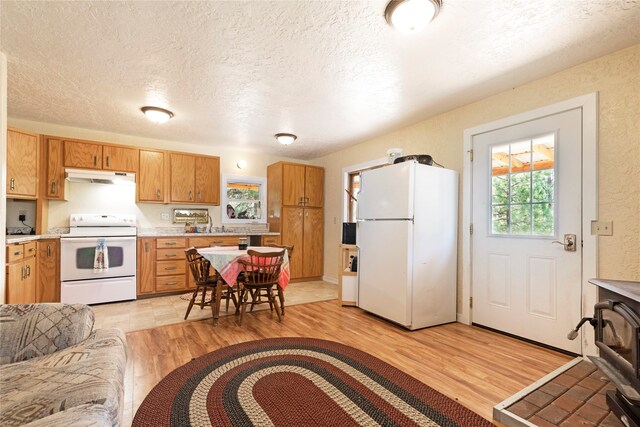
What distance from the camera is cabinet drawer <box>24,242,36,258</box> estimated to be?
3119 millimetres

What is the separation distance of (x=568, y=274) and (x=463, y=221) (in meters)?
1.03

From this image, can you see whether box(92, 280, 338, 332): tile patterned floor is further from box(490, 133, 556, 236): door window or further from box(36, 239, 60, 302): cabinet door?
box(490, 133, 556, 236): door window

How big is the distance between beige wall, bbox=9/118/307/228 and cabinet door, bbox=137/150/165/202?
286mm

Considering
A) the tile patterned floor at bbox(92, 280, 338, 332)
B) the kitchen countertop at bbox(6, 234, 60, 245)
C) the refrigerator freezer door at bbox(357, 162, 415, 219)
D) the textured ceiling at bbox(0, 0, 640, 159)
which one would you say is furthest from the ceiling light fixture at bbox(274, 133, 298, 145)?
the kitchen countertop at bbox(6, 234, 60, 245)

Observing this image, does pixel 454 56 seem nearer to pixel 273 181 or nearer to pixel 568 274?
pixel 568 274

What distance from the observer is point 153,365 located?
2158 millimetres

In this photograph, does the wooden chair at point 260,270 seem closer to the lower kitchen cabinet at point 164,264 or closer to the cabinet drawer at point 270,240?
the lower kitchen cabinet at point 164,264

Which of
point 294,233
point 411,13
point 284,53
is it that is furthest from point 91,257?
point 411,13

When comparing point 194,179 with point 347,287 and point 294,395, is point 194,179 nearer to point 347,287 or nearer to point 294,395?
point 347,287

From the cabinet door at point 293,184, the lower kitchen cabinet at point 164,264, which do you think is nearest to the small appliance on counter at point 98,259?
the lower kitchen cabinet at point 164,264

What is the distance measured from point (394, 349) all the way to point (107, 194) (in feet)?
14.9

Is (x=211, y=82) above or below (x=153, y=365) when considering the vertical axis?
above

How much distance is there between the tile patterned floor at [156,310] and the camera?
310 centimetres

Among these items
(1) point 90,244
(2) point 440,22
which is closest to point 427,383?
(2) point 440,22
